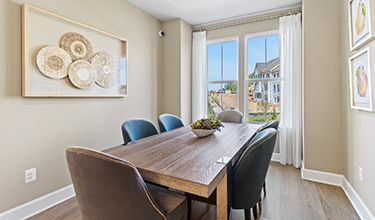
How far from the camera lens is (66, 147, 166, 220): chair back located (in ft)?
2.65

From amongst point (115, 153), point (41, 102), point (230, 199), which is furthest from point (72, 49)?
point (230, 199)

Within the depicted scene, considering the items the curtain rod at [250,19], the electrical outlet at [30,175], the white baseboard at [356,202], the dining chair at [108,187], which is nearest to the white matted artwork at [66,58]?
the electrical outlet at [30,175]

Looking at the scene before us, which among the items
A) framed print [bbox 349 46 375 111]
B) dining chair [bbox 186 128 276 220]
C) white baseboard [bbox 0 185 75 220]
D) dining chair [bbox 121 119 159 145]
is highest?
framed print [bbox 349 46 375 111]

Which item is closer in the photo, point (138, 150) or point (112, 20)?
point (138, 150)

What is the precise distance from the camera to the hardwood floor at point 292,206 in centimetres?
177

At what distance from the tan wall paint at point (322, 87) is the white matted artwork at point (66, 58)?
2.75 metres

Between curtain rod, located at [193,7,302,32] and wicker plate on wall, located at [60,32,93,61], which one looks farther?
curtain rod, located at [193,7,302,32]

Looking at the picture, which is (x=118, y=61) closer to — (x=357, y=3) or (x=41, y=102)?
(x=41, y=102)

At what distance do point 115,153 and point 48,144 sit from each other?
45.3 inches

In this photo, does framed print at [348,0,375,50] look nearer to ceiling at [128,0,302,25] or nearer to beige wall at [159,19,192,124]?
ceiling at [128,0,302,25]

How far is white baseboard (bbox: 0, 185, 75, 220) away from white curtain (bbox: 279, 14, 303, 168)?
3215 mm

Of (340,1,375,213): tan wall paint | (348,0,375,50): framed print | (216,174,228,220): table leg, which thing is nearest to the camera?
(216,174,228,220): table leg

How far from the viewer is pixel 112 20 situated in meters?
2.67

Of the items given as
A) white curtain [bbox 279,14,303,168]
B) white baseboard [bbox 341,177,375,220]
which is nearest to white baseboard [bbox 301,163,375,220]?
white baseboard [bbox 341,177,375,220]
